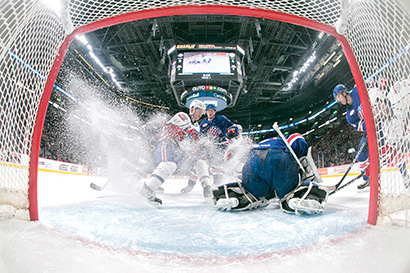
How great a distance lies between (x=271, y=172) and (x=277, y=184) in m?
0.08

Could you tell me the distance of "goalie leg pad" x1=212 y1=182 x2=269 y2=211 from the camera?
1476 mm

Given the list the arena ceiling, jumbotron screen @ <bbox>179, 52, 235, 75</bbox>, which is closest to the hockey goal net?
jumbotron screen @ <bbox>179, 52, 235, 75</bbox>

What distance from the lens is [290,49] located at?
8820 millimetres

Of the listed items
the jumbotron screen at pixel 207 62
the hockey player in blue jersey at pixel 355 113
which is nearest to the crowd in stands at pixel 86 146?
the jumbotron screen at pixel 207 62

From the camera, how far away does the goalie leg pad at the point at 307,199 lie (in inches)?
47.1

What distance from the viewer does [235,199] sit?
148 cm

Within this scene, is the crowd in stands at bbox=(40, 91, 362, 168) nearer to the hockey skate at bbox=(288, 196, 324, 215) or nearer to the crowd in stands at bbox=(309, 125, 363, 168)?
the crowd in stands at bbox=(309, 125, 363, 168)

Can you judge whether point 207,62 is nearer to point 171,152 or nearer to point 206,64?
point 206,64

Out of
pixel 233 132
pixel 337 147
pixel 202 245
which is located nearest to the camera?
pixel 202 245

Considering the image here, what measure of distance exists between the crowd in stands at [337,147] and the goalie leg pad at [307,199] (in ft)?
19.0

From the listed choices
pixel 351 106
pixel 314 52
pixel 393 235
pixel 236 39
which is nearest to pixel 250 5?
pixel 393 235

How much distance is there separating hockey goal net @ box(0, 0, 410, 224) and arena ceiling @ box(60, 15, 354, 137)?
20.4 ft

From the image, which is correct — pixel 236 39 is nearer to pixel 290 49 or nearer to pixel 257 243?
pixel 290 49

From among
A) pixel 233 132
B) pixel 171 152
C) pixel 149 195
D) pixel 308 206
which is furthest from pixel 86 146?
pixel 308 206
